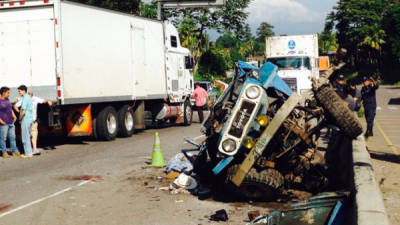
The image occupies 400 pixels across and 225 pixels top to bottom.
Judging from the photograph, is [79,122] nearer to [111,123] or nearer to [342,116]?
[111,123]

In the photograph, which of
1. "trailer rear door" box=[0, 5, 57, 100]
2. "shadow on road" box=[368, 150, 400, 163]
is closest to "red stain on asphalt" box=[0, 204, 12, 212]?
"trailer rear door" box=[0, 5, 57, 100]

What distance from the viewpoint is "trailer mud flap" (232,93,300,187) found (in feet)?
28.0

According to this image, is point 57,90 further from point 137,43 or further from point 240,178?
point 240,178

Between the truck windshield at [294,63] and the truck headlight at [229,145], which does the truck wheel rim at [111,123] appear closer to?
the truck headlight at [229,145]

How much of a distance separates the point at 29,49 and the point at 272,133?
9644mm

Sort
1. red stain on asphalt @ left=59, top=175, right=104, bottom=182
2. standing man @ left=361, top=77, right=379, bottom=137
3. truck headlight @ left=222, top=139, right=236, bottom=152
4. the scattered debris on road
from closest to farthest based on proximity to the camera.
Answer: the scattered debris on road → truck headlight @ left=222, top=139, right=236, bottom=152 → red stain on asphalt @ left=59, top=175, right=104, bottom=182 → standing man @ left=361, top=77, right=379, bottom=137

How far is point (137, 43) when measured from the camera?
1989 cm

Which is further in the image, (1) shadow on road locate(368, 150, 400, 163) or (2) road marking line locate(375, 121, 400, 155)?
(2) road marking line locate(375, 121, 400, 155)

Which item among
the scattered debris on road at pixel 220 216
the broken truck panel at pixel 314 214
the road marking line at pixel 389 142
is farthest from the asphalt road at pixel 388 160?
the scattered debris on road at pixel 220 216

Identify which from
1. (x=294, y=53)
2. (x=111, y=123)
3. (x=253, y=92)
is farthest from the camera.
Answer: (x=294, y=53)

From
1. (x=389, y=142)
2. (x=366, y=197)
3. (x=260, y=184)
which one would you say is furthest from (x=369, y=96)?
(x=366, y=197)

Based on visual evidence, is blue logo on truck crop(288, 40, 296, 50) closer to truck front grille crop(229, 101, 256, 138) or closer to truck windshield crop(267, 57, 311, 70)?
truck windshield crop(267, 57, 311, 70)

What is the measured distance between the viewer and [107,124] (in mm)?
18422

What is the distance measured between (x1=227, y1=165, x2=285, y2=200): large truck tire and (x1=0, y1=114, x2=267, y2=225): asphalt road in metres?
0.24
